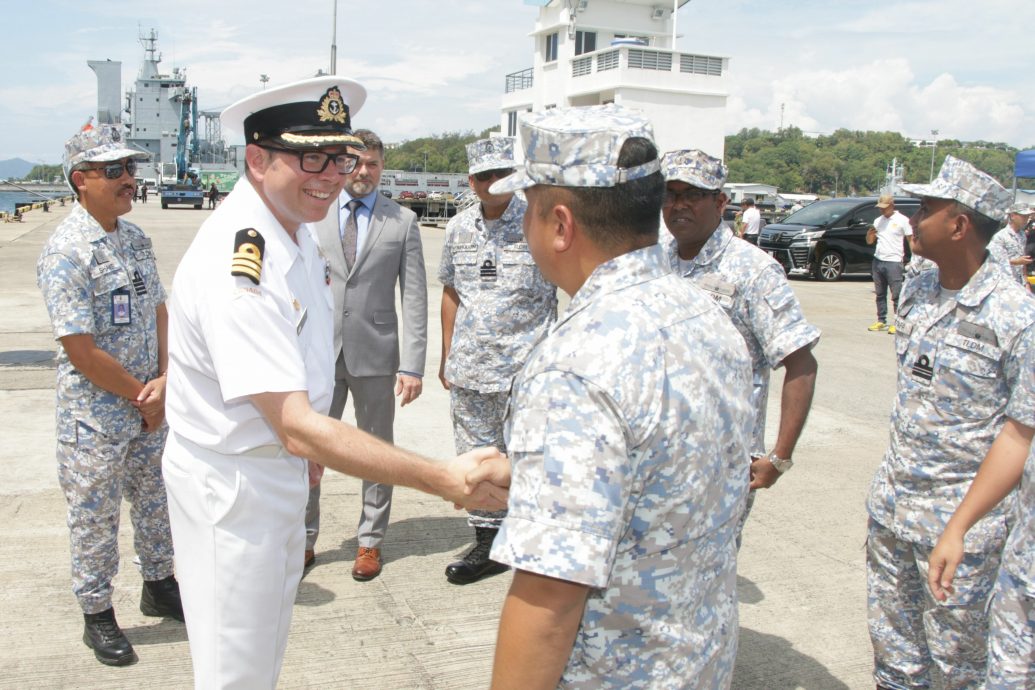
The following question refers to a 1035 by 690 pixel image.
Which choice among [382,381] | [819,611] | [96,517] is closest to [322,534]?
[382,381]

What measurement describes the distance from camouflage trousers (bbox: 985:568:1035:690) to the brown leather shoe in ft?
9.54

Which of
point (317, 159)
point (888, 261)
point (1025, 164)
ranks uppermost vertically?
point (1025, 164)

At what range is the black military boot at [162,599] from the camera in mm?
3906

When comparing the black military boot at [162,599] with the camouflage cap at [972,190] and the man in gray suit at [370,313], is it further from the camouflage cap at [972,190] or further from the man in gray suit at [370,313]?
the camouflage cap at [972,190]

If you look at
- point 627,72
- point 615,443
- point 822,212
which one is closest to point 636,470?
point 615,443

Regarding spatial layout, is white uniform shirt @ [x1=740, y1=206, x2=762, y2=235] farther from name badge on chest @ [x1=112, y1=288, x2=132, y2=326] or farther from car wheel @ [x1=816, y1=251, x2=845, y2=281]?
name badge on chest @ [x1=112, y1=288, x2=132, y2=326]

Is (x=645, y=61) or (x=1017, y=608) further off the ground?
(x=645, y=61)

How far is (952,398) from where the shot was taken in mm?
2816

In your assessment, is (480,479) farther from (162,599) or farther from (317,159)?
(162,599)

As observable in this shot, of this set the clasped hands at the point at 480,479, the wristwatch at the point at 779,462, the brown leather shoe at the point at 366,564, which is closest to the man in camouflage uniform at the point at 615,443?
the clasped hands at the point at 480,479

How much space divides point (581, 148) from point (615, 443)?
0.52 meters

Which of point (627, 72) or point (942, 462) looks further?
point (627, 72)

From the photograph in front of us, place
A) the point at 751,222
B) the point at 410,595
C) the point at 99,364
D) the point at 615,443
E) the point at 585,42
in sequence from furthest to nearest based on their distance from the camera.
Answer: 1. the point at 585,42
2. the point at 751,222
3. the point at 410,595
4. the point at 99,364
5. the point at 615,443

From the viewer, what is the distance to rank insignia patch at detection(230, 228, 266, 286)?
83.4 inches
